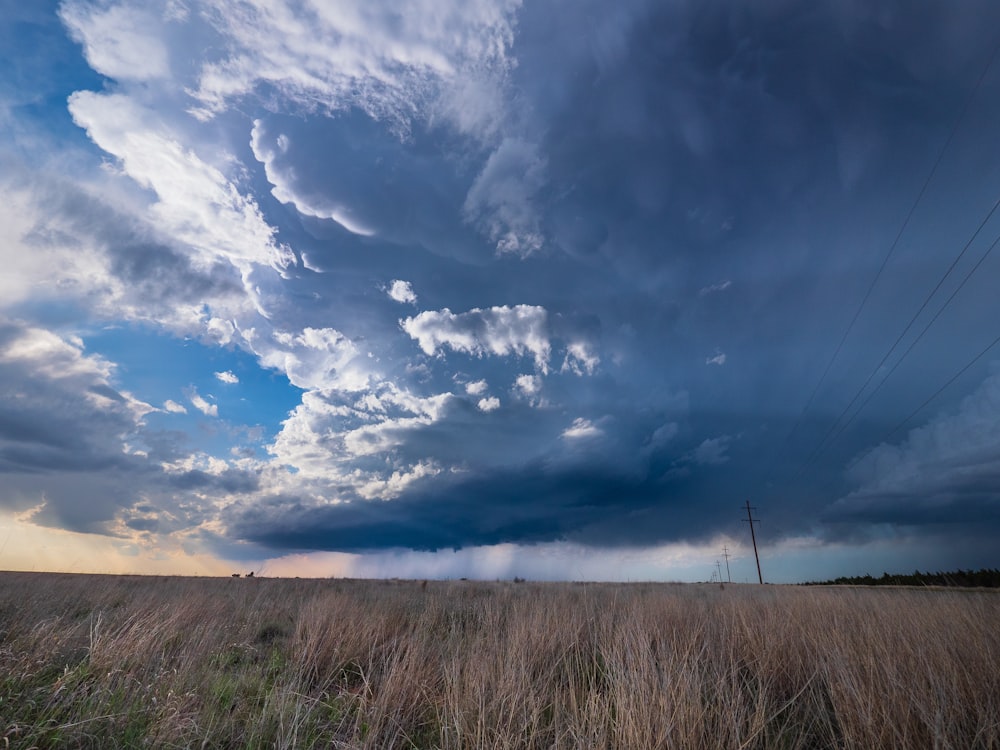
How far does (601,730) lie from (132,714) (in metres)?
4.41

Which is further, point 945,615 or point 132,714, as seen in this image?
point 945,615

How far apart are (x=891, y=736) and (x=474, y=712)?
3.60 meters

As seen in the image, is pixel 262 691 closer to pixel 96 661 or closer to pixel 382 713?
pixel 96 661

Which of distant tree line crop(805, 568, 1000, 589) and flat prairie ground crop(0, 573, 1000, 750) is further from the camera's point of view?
distant tree line crop(805, 568, 1000, 589)

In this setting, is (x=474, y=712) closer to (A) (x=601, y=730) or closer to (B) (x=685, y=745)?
(A) (x=601, y=730)

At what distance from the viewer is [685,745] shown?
141 inches

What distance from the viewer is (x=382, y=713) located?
4.65 m

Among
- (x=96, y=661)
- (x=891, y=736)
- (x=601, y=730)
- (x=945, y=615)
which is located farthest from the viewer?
(x=945, y=615)

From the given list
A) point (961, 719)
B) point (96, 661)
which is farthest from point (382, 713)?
point (961, 719)

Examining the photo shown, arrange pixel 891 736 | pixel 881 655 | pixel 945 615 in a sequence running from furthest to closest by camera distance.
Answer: pixel 945 615
pixel 881 655
pixel 891 736

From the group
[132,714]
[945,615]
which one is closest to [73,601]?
[132,714]

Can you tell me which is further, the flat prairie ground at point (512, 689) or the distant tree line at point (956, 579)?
the distant tree line at point (956, 579)

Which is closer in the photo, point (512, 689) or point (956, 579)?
point (512, 689)

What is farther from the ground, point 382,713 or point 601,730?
point 601,730
